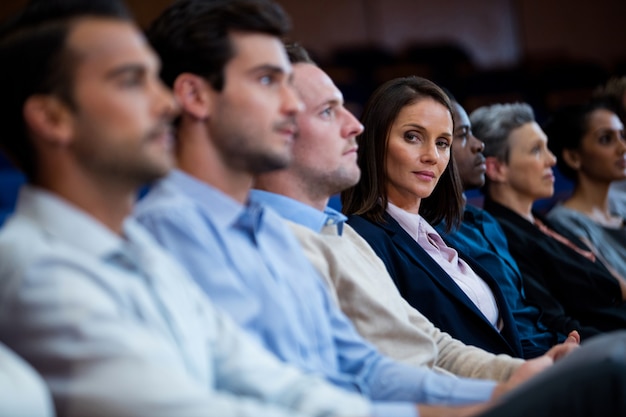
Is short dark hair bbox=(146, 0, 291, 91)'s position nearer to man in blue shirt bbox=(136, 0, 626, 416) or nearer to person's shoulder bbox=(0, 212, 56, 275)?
man in blue shirt bbox=(136, 0, 626, 416)

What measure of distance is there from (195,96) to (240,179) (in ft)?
0.46

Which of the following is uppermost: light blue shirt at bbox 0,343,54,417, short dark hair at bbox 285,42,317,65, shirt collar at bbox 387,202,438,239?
short dark hair at bbox 285,42,317,65

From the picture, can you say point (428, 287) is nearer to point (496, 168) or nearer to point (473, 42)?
point (496, 168)

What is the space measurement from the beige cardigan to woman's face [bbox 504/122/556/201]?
3.91ft

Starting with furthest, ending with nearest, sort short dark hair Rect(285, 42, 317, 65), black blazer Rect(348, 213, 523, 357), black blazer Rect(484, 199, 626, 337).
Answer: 1. black blazer Rect(484, 199, 626, 337)
2. black blazer Rect(348, 213, 523, 357)
3. short dark hair Rect(285, 42, 317, 65)

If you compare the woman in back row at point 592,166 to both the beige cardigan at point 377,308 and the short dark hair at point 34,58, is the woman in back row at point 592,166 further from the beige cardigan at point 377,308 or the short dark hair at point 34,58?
the short dark hair at point 34,58

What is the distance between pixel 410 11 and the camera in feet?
24.3

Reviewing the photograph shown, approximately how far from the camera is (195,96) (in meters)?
1.43

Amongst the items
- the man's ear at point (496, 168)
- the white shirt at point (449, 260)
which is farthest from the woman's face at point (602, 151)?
the white shirt at point (449, 260)

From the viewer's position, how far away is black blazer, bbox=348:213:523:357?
6.81 ft

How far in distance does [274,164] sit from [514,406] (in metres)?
0.48

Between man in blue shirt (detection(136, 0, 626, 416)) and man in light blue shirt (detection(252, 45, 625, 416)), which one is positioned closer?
man in blue shirt (detection(136, 0, 626, 416))

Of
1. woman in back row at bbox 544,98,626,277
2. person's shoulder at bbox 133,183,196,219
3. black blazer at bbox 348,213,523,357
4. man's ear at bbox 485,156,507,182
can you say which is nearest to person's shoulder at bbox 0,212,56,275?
person's shoulder at bbox 133,183,196,219

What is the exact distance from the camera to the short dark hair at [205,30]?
143 cm
